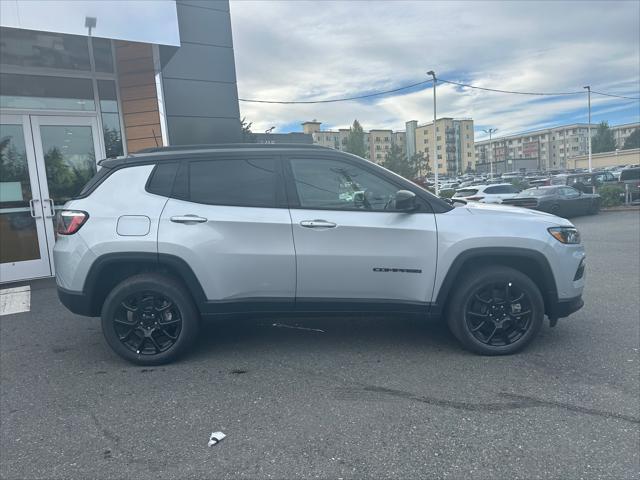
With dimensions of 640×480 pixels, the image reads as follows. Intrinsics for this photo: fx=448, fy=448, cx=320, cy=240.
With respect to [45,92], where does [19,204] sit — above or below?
below

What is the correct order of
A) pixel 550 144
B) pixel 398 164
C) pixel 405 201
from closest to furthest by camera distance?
pixel 405 201
pixel 398 164
pixel 550 144

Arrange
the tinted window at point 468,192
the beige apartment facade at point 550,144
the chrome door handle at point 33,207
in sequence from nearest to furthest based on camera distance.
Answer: the chrome door handle at point 33,207, the tinted window at point 468,192, the beige apartment facade at point 550,144

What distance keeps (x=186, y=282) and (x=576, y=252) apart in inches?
132

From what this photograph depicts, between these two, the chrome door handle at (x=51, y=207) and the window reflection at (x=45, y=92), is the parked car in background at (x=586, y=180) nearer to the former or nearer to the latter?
the window reflection at (x=45, y=92)

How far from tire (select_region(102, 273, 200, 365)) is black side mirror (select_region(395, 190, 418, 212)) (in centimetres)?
193

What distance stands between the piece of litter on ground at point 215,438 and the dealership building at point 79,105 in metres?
5.56

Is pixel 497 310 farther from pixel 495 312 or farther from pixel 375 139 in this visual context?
pixel 375 139

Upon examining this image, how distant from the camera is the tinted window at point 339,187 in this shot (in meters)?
3.81

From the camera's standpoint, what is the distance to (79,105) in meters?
7.57

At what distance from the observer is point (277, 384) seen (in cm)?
347

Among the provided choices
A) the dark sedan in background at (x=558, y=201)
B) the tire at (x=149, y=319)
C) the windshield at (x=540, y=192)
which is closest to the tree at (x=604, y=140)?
the dark sedan in background at (x=558, y=201)

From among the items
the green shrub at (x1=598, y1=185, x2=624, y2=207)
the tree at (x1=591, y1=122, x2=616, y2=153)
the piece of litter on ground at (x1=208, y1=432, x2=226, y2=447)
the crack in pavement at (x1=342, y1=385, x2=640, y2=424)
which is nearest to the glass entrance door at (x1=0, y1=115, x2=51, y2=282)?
the piece of litter on ground at (x1=208, y1=432, x2=226, y2=447)

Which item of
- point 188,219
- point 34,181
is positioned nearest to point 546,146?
point 34,181

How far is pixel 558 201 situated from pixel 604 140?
84065 mm
